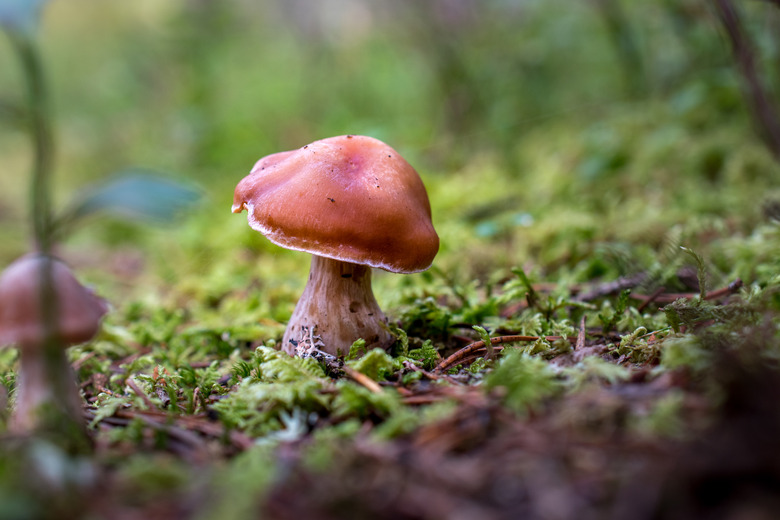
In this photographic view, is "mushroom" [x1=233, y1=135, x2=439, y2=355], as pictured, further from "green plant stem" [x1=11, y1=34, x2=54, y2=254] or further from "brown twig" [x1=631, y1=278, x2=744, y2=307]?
"brown twig" [x1=631, y1=278, x2=744, y2=307]

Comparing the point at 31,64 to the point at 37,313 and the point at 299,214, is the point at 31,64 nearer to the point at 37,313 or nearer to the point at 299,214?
the point at 37,313

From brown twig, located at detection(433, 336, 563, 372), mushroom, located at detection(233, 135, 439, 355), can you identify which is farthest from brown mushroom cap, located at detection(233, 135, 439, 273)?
brown twig, located at detection(433, 336, 563, 372)

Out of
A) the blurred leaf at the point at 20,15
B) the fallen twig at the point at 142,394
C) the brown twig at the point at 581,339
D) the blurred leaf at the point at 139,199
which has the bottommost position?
the brown twig at the point at 581,339

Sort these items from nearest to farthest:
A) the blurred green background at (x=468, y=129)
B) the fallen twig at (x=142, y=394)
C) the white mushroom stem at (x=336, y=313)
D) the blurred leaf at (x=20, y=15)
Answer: the blurred leaf at (x=20, y=15) < the fallen twig at (x=142, y=394) < the white mushroom stem at (x=336, y=313) < the blurred green background at (x=468, y=129)

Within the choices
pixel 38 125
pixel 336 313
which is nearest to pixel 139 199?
pixel 38 125

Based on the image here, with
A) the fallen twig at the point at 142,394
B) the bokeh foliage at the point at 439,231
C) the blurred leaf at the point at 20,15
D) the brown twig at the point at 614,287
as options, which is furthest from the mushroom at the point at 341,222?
the brown twig at the point at 614,287

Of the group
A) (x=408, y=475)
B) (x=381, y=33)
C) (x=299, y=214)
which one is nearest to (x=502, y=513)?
(x=408, y=475)

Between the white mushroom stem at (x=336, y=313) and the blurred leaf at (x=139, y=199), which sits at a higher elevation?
the blurred leaf at (x=139, y=199)

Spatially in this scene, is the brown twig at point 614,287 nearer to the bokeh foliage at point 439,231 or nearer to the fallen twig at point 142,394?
the bokeh foliage at point 439,231
